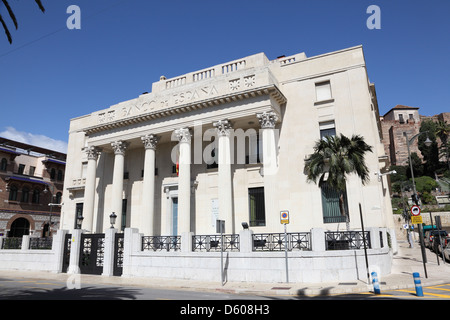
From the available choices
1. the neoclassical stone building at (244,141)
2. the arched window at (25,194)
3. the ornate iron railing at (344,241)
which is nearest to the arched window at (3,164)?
the arched window at (25,194)

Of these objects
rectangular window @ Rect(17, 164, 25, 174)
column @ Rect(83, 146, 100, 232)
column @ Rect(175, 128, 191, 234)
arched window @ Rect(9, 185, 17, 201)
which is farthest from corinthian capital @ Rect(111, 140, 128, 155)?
rectangular window @ Rect(17, 164, 25, 174)

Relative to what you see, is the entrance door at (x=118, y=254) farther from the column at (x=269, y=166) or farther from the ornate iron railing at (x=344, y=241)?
the ornate iron railing at (x=344, y=241)

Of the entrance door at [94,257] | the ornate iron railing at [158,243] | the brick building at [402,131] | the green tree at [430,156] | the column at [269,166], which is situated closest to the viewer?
the ornate iron railing at [158,243]

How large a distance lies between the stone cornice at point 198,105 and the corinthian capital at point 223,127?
1.51m

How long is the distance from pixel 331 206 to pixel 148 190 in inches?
571

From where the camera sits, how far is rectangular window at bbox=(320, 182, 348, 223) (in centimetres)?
2349

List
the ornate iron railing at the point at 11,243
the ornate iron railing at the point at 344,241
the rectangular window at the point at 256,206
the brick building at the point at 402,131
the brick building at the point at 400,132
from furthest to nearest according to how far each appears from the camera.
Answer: the brick building at the point at 400,132, the brick building at the point at 402,131, the ornate iron railing at the point at 11,243, the rectangular window at the point at 256,206, the ornate iron railing at the point at 344,241

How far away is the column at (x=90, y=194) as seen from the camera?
3008cm

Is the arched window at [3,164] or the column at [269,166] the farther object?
the arched window at [3,164]

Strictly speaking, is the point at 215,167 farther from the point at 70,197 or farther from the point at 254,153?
the point at 70,197

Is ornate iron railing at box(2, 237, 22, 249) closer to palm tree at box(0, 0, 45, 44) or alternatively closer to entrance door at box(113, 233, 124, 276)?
entrance door at box(113, 233, 124, 276)

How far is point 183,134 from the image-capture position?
26.7 metres

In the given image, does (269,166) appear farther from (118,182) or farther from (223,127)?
(118,182)

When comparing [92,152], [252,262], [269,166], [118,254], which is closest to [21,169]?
[92,152]
